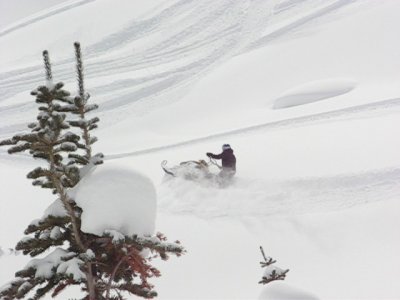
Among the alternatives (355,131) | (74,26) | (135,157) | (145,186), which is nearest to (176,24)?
(74,26)

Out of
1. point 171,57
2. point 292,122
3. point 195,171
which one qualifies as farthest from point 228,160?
point 171,57

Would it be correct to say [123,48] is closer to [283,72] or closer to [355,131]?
[283,72]

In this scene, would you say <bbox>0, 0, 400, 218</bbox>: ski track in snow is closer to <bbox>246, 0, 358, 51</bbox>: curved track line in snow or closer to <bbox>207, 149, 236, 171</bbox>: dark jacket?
<bbox>246, 0, 358, 51</bbox>: curved track line in snow

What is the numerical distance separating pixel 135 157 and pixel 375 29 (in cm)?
1253

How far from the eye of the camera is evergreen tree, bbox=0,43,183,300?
339 centimetres

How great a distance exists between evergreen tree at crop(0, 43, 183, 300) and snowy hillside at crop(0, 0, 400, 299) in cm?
57

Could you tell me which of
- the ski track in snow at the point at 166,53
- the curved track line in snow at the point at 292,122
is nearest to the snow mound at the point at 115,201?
the curved track line in snow at the point at 292,122

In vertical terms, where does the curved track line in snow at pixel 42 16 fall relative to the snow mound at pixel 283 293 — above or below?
above

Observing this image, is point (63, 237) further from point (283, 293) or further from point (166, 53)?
point (166, 53)

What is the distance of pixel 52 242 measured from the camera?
3.88 metres

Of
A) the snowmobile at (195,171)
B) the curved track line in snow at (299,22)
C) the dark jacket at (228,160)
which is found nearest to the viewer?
the dark jacket at (228,160)

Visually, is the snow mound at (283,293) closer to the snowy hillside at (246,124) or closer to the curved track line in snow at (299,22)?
the snowy hillside at (246,124)

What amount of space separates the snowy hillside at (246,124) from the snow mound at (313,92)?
64 millimetres

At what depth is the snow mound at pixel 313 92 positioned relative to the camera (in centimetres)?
1820
